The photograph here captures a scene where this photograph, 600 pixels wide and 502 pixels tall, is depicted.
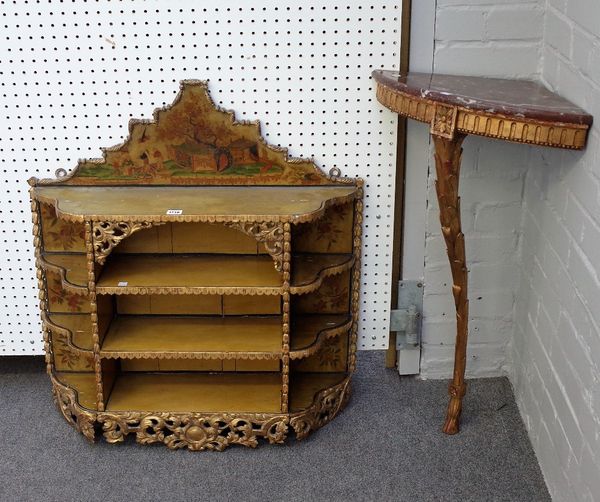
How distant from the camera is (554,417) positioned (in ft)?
9.03

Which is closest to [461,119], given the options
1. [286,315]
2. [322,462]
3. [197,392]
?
[286,315]

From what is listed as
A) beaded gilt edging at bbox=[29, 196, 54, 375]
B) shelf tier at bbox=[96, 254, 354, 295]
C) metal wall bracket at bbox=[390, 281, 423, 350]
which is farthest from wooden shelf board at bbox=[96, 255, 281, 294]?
metal wall bracket at bbox=[390, 281, 423, 350]

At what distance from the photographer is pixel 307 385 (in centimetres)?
316

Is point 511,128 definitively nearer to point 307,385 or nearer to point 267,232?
point 267,232

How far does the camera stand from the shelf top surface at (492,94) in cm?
238

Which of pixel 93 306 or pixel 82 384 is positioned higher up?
pixel 93 306

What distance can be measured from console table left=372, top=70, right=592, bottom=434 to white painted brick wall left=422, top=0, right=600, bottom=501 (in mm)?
80

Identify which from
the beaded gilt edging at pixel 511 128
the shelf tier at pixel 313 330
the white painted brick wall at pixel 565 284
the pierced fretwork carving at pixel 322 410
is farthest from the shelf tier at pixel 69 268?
the white painted brick wall at pixel 565 284

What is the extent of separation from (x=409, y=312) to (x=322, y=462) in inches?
24.8

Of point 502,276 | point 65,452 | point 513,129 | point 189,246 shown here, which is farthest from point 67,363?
point 513,129

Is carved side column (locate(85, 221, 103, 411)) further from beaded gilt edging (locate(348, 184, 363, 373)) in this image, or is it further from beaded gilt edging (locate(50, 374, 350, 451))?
beaded gilt edging (locate(348, 184, 363, 373))

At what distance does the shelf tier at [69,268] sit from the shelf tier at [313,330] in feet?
2.25

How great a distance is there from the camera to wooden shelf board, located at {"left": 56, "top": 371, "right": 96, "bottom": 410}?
3.04 m

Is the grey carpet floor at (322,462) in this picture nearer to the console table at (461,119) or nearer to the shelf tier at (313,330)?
the console table at (461,119)
